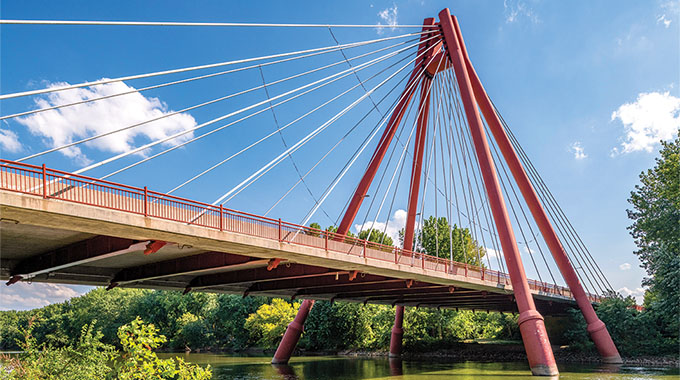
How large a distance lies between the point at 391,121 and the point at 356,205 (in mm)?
6976

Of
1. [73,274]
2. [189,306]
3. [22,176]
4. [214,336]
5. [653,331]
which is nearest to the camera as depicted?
[22,176]

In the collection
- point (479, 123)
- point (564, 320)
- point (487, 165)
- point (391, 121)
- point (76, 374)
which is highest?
point (391, 121)

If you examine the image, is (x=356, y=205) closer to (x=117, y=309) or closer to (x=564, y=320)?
(x=564, y=320)

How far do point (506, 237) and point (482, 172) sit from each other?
4322 millimetres

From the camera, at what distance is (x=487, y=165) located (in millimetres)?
32656

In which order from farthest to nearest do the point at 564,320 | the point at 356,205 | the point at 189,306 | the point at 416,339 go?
the point at 189,306
the point at 416,339
the point at 564,320
the point at 356,205

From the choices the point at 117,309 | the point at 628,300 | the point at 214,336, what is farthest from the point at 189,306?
the point at 628,300

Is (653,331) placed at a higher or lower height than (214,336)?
lower

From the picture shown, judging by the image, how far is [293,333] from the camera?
43.2m

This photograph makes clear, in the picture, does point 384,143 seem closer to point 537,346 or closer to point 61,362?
point 537,346

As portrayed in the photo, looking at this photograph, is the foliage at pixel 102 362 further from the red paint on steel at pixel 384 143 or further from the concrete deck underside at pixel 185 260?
the red paint on steel at pixel 384 143

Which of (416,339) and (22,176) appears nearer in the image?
(22,176)

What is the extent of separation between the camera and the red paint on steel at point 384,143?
36.6m

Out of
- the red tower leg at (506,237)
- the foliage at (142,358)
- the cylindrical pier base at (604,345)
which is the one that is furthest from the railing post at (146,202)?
the cylindrical pier base at (604,345)
